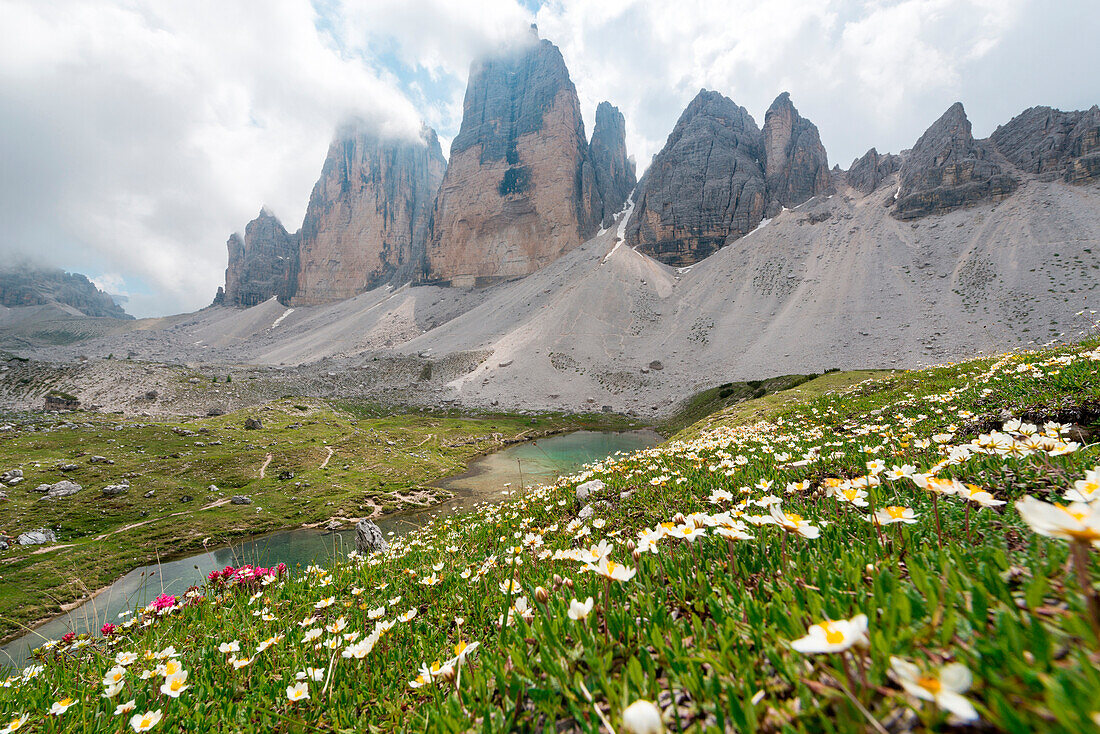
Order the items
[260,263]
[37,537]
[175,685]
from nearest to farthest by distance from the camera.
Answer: [175,685] → [37,537] → [260,263]

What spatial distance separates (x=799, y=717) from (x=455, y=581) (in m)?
3.51

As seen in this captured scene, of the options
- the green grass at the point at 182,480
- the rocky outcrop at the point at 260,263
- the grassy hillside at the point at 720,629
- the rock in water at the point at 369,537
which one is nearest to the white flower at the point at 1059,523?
the grassy hillside at the point at 720,629

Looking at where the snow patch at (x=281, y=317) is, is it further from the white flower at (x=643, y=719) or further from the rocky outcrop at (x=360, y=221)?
the white flower at (x=643, y=719)

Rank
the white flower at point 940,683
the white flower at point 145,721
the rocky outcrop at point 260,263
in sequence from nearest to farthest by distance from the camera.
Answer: the white flower at point 940,683 < the white flower at point 145,721 < the rocky outcrop at point 260,263

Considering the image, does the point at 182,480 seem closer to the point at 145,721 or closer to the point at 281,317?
the point at 145,721

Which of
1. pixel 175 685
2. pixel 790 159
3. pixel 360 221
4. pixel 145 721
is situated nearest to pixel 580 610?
pixel 145 721

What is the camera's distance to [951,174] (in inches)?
2670

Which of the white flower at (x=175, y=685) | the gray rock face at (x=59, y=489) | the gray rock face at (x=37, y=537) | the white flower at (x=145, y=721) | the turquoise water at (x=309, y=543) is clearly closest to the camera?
the white flower at (x=145, y=721)

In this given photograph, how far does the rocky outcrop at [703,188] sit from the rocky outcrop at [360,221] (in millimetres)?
77794

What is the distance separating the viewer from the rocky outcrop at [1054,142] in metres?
61.1

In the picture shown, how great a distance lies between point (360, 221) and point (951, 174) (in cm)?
15312

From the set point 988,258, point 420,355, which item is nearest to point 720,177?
point 988,258

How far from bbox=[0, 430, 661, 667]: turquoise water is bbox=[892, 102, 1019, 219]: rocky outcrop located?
2800 inches

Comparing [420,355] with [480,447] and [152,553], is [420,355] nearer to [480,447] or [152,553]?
[480,447]
